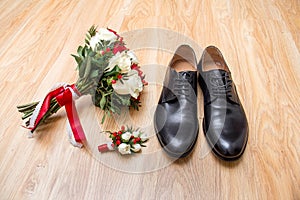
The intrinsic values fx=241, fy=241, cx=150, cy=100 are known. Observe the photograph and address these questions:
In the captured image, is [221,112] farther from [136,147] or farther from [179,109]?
[136,147]

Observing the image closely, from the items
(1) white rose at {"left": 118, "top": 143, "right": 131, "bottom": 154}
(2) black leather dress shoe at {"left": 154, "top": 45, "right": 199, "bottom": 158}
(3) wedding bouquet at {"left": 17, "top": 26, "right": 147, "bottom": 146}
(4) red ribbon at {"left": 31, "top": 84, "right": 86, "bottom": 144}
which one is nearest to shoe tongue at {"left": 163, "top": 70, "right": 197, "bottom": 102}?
(2) black leather dress shoe at {"left": 154, "top": 45, "right": 199, "bottom": 158}

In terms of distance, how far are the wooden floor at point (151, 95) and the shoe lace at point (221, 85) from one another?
4.0 inches

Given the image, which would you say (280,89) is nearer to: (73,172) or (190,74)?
(190,74)

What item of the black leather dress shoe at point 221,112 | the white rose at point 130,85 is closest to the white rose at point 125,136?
the white rose at point 130,85

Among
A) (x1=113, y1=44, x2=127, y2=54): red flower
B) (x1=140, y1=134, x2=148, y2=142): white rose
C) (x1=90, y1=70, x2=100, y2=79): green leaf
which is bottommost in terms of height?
(x1=140, y1=134, x2=148, y2=142): white rose

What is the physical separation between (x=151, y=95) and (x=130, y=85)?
0.19 m

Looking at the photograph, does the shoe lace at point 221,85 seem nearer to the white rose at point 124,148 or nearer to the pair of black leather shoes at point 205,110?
the pair of black leather shoes at point 205,110

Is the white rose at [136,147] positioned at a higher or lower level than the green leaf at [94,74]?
lower

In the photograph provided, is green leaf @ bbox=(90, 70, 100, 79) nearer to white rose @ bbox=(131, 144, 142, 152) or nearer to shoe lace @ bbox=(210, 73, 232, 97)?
white rose @ bbox=(131, 144, 142, 152)

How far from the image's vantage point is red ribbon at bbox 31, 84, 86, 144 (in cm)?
78

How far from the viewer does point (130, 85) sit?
2.52ft

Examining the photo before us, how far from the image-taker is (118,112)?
834 mm

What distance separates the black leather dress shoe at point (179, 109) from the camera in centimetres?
73

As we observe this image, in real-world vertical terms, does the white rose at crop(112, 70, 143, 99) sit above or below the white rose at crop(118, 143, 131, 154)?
above
